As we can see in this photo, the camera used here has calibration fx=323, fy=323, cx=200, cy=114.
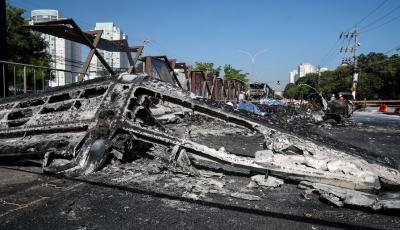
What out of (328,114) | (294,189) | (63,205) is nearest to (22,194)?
(63,205)

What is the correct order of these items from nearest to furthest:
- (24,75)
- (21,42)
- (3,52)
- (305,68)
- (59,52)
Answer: (24,75) < (3,52) < (21,42) < (59,52) < (305,68)

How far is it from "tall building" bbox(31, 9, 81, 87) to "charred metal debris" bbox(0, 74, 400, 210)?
8.69ft

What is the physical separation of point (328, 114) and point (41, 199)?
13796 mm

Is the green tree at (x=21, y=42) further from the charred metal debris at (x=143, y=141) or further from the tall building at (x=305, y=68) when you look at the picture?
the tall building at (x=305, y=68)

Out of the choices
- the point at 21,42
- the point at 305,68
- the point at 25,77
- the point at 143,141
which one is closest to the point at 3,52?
the point at 25,77

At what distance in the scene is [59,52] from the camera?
46.4 metres

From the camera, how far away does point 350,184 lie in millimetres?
3520

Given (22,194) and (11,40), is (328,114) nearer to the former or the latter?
(22,194)

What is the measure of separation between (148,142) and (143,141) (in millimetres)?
94

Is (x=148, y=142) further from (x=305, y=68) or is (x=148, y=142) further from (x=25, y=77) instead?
(x=305, y=68)

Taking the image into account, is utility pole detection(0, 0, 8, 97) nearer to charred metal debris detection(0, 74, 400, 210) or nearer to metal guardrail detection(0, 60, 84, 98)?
metal guardrail detection(0, 60, 84, 98)

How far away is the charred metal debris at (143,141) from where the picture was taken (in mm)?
3613

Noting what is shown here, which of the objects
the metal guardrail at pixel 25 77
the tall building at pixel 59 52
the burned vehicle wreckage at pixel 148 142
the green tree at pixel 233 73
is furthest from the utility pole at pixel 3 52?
the green tree at pixel 233 73

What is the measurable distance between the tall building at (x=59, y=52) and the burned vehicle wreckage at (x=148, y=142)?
8.51 ft
